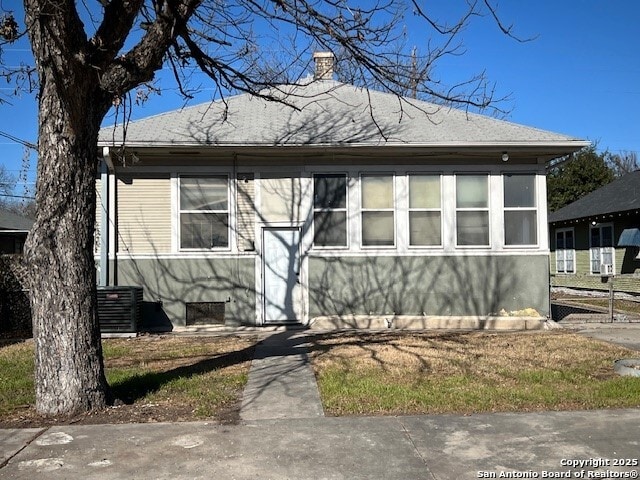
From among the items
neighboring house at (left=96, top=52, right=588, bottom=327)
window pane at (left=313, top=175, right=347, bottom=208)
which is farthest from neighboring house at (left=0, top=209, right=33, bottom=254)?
window pane at (left=313, top=175, right=347, bottom=208)

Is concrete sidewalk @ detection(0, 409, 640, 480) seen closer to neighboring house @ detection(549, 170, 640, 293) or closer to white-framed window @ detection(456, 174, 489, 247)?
white-framed window @ detection(456, 174, 489, 247)

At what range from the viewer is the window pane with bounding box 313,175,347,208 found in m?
12.6

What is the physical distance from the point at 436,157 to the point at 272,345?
5.29m

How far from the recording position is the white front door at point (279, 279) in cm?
1245

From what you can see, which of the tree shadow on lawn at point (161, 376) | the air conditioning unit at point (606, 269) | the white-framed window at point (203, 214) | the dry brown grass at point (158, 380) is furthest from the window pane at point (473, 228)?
the air conditioning unit at point (606, 269)

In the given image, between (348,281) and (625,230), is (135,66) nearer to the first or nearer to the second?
(348,281)

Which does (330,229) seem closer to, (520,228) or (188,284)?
(188,284)

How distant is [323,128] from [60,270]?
7.62 metres

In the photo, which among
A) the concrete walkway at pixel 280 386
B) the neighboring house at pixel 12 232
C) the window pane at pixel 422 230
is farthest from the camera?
the neighboring house at pixel 12 232

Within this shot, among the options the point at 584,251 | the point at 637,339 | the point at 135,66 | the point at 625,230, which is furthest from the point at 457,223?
the point at 584,251

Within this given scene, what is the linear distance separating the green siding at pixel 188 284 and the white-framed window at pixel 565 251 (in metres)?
17.5

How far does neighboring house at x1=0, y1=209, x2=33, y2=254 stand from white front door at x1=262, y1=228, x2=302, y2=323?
22652mm

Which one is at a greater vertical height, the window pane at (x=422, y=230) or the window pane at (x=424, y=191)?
the window pane at (x=424, y=191)

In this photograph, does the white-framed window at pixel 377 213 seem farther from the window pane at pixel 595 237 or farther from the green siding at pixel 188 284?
the window pane at pixel 595 237
